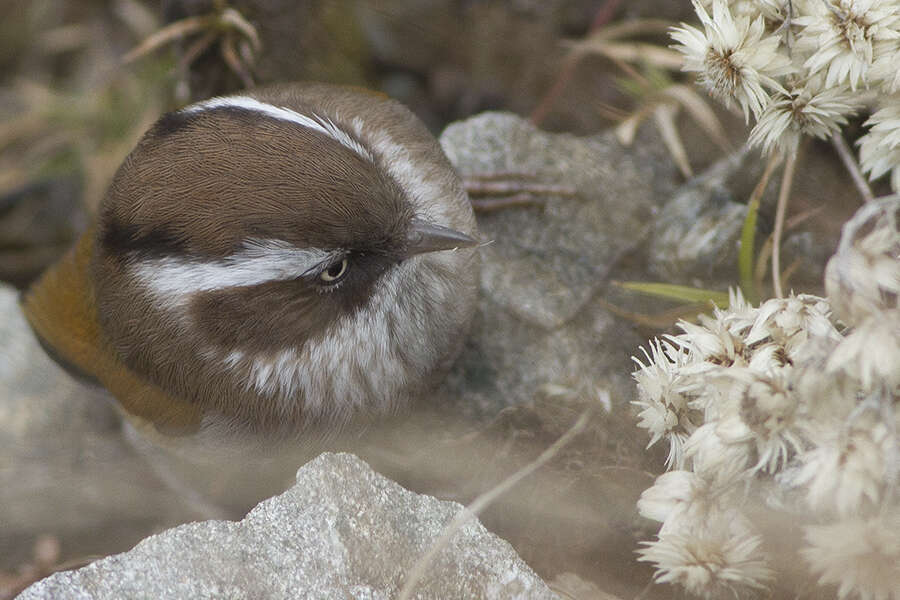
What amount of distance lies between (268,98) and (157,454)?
192 centimetres

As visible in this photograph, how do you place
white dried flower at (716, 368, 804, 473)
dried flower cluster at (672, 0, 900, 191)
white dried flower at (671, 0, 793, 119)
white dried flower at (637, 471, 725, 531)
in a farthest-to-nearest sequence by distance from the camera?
white dried flower at (671, 0, 793, 119)
dried flower cluster at (672, 0, 900, 191)
white dried flower at (637, 471, 725, 531)
white dried flower at (716, 368, 804, 473)

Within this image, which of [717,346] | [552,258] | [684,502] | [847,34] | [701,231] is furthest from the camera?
[552,258]

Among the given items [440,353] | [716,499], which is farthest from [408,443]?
[716,499]

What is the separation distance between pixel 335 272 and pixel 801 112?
1480 mm

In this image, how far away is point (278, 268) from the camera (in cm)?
290

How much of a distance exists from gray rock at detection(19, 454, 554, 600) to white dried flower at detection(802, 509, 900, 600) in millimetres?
853

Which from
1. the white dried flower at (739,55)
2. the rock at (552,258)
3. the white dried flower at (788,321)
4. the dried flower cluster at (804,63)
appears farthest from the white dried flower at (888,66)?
the rock at (552,258)

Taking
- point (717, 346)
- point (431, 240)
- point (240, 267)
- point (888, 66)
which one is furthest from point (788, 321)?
point (240, 267)

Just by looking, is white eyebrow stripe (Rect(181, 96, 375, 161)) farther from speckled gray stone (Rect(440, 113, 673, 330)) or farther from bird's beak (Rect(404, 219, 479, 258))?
speckled gray stone (Rect(440, 113, 673, 330))

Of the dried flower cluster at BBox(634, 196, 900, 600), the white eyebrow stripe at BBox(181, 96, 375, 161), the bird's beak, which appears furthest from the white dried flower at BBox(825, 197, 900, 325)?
the white eyebrow stripe at BBox(181, 96, 375, 161)

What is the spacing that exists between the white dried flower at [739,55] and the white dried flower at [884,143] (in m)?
0.29

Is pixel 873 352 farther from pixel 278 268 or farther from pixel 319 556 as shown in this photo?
pixel 278 268

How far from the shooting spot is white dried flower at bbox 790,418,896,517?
1882 millimetres

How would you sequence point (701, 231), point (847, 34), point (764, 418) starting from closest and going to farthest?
point (764, 418)
point (847, 34)
point (701, 231)
